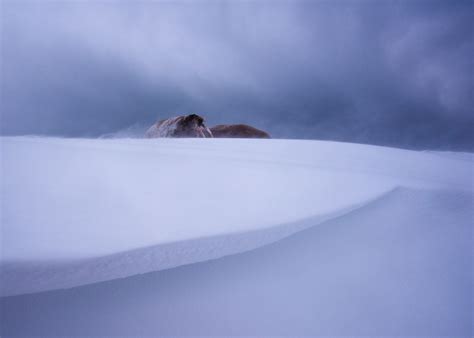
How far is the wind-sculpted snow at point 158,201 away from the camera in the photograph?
2.48 feet

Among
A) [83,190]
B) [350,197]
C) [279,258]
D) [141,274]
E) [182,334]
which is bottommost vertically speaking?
[182,334]

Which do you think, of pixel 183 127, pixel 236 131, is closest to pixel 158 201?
pixel 183 127

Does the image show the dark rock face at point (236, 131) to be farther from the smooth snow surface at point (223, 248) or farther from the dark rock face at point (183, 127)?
the smooth snow surface at point (223, 248)

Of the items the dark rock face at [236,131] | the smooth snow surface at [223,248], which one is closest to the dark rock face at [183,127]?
the smooth snow surface at [223,248]

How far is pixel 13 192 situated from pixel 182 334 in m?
0.70

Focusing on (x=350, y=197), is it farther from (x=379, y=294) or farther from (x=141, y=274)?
(x=141, y=274)

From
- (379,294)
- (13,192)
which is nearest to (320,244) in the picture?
(379,294)

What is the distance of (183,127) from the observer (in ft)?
20.3

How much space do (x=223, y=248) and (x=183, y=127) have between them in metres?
5.49

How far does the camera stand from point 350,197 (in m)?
1.27

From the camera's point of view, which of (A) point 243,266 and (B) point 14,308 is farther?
(A) point 243,266

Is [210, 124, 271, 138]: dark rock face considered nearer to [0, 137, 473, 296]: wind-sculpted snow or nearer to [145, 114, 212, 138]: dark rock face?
[145, 114, 212, 138]: dark rock face

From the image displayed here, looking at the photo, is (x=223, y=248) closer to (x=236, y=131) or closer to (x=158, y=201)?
(x=158, y=201)

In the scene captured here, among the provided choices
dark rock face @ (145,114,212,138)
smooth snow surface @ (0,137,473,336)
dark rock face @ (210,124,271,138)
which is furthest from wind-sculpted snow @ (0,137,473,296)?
dark rock face @ (210,124,271,138)
